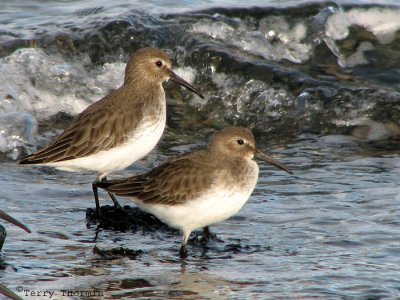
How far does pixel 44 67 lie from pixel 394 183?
6.14 m

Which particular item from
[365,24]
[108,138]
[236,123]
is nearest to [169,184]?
[108,138]

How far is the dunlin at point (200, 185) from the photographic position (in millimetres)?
7484

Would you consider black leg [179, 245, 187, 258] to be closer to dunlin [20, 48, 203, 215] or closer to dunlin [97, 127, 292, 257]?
dunlin [97, 127, 292, 257]

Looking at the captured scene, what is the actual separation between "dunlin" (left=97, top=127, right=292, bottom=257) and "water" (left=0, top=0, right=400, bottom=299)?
0.40m

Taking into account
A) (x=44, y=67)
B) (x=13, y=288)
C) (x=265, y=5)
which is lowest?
(x=13, y=288)

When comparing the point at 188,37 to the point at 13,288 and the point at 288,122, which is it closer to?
the point at 288,122

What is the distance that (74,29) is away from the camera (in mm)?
14492

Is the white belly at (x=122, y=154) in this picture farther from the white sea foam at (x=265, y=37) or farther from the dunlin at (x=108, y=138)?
the white sea foam at (x=265, y=37)

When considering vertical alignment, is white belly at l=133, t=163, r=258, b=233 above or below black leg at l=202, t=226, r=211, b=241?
above

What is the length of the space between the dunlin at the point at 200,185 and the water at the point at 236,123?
0.40 m

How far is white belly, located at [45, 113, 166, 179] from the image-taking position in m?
8.77

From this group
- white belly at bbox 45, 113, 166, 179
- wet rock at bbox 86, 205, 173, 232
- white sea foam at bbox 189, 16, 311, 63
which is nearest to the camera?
wet rock at bbox 86, 205, 173, 232

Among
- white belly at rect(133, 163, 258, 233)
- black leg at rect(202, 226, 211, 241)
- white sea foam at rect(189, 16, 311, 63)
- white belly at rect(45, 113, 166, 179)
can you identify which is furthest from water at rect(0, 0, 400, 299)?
white belly at rect(45, 113, 166, 179)

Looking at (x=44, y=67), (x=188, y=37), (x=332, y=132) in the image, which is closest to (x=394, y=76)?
(x=332, y=132)
